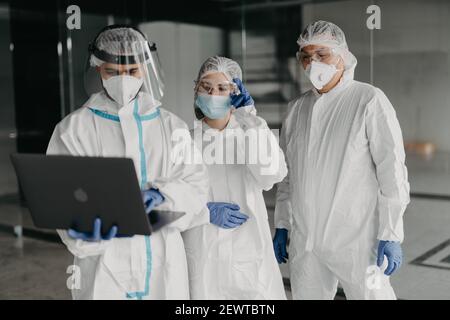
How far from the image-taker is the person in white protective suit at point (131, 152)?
75.3 inches

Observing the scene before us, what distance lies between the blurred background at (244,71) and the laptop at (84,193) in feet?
7.24

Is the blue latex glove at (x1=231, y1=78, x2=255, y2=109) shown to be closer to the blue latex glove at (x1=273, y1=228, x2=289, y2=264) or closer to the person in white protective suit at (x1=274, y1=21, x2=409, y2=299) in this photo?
the person in white protective suit at (x1=274, y1=21, x2=409, y2=299)

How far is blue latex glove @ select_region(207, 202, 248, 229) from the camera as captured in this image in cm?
214

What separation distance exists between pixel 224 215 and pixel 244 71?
3.18 m

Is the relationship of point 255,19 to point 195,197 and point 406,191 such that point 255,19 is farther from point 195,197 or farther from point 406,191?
point 195,197

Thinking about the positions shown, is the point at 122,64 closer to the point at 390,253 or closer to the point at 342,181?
the point at 342,181

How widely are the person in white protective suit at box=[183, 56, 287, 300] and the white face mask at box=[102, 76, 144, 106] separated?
1.20ft

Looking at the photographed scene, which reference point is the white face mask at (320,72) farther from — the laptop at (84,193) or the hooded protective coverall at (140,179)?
the laptop at (84,193)

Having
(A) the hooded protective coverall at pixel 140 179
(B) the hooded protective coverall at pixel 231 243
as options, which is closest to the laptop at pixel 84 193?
(A) the hooded protective coverall at pixel 140 179

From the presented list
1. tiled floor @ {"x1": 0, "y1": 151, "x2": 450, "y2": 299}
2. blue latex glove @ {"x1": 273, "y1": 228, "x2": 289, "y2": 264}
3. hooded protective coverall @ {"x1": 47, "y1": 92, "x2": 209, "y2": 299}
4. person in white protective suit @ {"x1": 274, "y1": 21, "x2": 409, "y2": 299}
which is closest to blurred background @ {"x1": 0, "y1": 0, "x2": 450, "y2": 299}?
tiled floor @ {"x1": 0, "y1": 151, "x2": 450, "y2": 299}

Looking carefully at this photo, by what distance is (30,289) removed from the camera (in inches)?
162

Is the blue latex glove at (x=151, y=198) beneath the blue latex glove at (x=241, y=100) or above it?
beneath

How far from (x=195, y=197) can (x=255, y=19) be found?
11.6 feet

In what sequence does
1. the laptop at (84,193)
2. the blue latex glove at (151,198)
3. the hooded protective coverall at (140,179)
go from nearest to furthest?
the laptop at (84,193), the blue latex glove at (151,198), the hooded protective coverall at (140,179)
